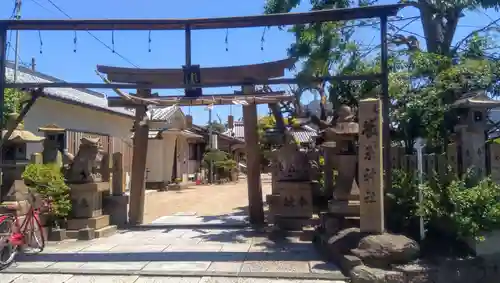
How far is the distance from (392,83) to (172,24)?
4.65 m

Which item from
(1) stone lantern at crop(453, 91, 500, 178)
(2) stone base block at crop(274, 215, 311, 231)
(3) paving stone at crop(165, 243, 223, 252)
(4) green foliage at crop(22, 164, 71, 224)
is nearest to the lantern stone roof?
(1) stone lantern at crop(453, 91, 500, 178)

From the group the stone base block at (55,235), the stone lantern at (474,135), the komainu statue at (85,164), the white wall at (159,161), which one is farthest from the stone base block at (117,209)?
the white wall at (159,161)

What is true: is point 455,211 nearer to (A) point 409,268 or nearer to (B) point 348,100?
(A) point 409,268

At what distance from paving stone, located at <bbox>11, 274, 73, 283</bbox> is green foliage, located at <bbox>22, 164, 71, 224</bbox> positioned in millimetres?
2866

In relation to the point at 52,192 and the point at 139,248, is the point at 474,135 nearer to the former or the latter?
the point at 139,248

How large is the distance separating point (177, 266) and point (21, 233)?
9.91 ft

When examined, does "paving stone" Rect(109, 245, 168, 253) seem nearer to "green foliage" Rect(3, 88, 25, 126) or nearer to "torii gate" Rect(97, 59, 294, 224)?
"torii gate" Rect(97, 59, 294, 224)

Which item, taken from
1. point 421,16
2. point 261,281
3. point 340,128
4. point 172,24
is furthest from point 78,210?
point 421,16

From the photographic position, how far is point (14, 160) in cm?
989

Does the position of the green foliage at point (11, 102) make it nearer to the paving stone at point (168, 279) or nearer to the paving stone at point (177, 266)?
the paving stone at point (177, 266)

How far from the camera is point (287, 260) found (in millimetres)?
7574

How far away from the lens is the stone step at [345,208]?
823 cm

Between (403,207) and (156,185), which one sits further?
(156,185)

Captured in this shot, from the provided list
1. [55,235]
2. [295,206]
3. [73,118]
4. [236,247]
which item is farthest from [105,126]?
[236,247]
